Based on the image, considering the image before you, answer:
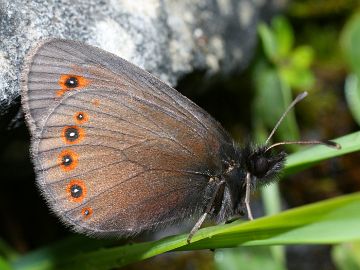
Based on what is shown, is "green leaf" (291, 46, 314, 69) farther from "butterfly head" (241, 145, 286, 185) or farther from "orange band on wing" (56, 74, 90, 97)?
"orange band on wing" (56, 74, 90, 97)

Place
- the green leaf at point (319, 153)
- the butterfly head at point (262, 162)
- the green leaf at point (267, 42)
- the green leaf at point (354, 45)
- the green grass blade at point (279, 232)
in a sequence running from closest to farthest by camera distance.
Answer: the green grass blade at point (279, 232)
the green leaf at point (319, 153)
the butterfly head at point (262, 162)
the green leaf at point (354, 45)
the green leaf at point (267, 42)

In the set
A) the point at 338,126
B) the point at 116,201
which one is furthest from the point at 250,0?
the point at 116,201

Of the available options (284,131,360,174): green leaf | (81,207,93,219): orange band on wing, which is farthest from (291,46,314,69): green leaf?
(81,207,93,219): orange band on wing

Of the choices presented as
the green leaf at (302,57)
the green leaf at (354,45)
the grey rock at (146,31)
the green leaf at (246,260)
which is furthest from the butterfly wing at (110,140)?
the green leaf at (302,57)

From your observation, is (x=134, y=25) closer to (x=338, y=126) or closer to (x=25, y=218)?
(x=25, y=218)

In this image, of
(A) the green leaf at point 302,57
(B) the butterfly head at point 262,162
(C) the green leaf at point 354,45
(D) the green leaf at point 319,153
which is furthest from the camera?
(A) the green leaf at point 302,57

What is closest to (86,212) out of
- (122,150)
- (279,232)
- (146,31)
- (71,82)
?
(122,150)

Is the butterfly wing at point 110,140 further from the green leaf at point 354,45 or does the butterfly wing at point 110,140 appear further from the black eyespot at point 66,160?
the green leaf at point 354,45
